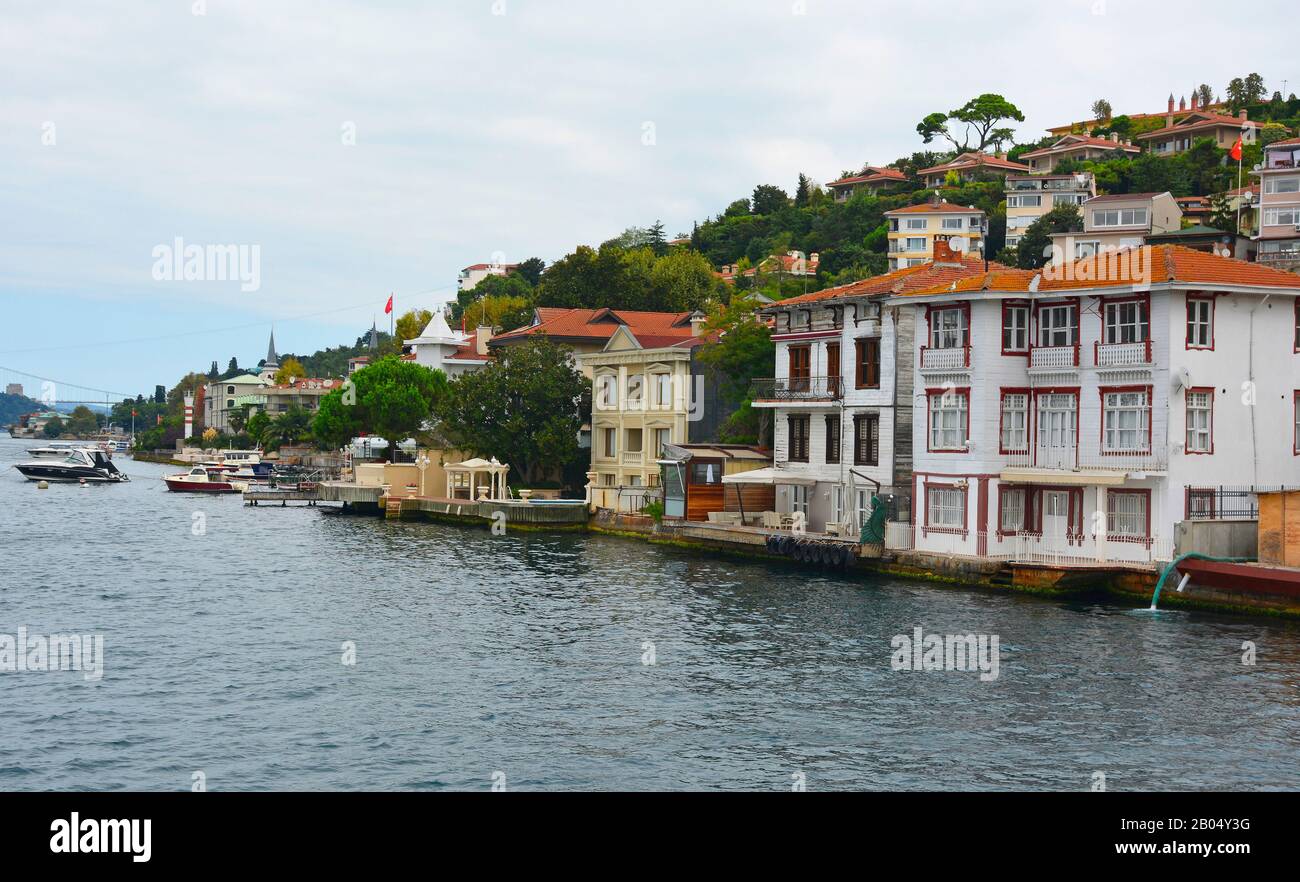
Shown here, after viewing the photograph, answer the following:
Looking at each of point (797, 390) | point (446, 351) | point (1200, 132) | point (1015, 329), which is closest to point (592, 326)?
point (446, 351)

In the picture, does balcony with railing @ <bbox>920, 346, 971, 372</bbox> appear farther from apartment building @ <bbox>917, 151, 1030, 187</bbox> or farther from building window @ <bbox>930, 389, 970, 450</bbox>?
apartment building @ <bbox>917, 151, 1030, 187</bbox>

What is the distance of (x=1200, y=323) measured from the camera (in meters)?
41.8

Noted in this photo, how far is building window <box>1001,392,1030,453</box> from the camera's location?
4609 centimetres

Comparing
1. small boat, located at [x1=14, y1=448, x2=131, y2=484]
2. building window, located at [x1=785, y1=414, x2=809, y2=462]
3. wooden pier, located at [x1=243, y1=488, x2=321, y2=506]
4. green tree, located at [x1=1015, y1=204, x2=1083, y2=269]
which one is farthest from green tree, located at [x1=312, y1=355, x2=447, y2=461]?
green tree, located at [x1=1015, y1=204, x2=1083, y2=269]

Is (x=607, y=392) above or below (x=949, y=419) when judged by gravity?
above

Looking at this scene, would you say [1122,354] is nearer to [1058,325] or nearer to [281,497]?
[1058,325]

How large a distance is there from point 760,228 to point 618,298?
49.7 meters

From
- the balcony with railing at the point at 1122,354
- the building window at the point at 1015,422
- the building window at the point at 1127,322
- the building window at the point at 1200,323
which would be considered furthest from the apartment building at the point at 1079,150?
the building window at the point at 1200,323

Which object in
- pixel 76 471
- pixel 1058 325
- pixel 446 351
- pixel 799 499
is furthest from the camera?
pixel 76 471

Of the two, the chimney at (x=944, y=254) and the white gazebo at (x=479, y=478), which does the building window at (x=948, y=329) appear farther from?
the white gazebo at (x=479, y=478)

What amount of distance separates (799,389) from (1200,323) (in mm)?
19944

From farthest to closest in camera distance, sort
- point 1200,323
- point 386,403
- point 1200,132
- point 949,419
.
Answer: point 1200,132
point 386,403
point 949,419
point 1200,323

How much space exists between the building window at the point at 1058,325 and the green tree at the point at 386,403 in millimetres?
57094
